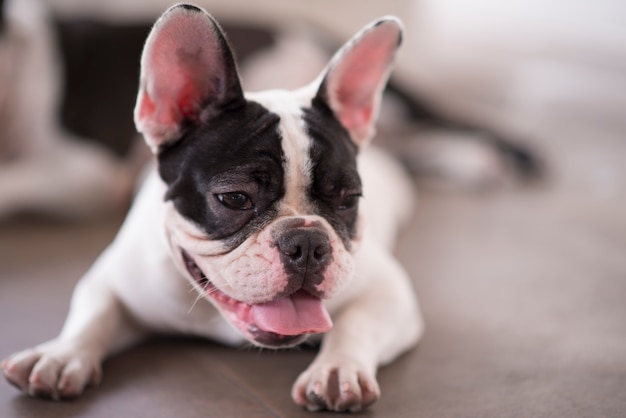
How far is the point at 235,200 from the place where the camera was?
1771 mm

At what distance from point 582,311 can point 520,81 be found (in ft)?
12.0

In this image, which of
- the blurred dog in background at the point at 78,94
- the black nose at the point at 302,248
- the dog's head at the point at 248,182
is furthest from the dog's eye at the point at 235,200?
the blurred dog in background at the point at 78,94

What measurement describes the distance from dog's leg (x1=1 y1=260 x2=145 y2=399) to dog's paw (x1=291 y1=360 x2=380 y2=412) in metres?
0.47

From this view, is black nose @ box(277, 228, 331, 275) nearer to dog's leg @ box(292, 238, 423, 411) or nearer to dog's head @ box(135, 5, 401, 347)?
dog's head @ box(135, 5, 401, 347)

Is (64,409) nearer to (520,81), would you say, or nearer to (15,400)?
(15,400)

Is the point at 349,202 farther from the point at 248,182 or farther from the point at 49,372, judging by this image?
the point at 49,372

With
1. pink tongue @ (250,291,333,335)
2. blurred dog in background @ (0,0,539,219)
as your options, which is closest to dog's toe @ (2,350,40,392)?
pink tongue @ (250,291,333,335)

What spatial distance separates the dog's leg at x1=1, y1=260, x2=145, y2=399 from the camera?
1.75 meters

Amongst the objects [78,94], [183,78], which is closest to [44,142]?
[78,94]

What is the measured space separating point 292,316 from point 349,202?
0.31 metres

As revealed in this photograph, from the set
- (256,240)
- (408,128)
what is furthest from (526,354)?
(408,128)

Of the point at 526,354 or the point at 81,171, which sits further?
the point at 81,171

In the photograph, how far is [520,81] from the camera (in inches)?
234

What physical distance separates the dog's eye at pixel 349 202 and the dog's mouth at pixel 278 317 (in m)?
0.22
